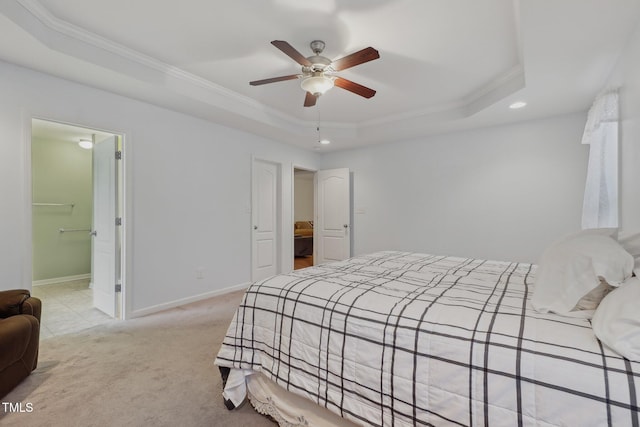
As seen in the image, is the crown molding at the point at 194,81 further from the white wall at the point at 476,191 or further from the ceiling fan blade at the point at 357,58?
the ceiling fan blade at the point at 357,58

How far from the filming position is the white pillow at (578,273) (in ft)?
3.75

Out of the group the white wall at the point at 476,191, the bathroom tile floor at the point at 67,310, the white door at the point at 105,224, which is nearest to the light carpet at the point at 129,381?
the bathroom tile floor at the point at 67,310

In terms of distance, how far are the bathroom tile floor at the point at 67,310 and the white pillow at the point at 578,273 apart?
3.69 metres

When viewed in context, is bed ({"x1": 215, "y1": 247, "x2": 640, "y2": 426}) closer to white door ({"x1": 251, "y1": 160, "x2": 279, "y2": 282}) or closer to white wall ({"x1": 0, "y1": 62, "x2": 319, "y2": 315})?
white wall ({"x1": 0, "y1": 62, "x2": 319, "y2": 315})

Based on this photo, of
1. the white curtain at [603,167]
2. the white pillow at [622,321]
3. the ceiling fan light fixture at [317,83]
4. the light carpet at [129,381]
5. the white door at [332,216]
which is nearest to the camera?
the white pillow at [622,321]

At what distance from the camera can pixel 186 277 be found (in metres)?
3.55

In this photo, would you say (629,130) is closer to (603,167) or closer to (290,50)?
(603,167)

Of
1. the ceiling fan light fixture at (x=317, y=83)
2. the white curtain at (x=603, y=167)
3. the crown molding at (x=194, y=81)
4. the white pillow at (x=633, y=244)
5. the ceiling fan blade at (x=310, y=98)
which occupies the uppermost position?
the crown molding at (x=194, y=81)

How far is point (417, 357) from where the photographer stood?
113 cm

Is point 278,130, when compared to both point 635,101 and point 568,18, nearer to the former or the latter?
point 568,18

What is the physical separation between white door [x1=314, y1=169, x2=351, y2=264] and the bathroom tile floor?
3.35 meters

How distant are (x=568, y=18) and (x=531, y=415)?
7.24ft

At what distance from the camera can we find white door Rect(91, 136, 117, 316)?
3096 mm

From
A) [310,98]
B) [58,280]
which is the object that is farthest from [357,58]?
[58,280]
